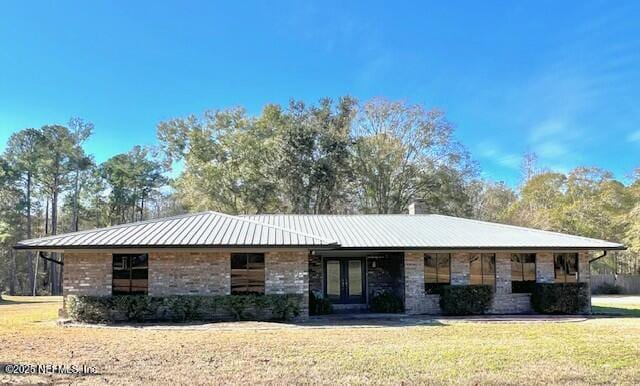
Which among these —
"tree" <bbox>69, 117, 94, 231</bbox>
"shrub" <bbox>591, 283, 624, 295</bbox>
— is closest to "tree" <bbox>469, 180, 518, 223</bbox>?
"shrub" <bbox>591, 283, 624, 295</bbox>

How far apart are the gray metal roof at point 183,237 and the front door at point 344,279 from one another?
8.88 ft

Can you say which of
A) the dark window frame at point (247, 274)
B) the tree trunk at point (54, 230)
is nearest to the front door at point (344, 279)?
the dark window frame at point (247, 274)

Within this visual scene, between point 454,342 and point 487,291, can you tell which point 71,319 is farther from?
point 487,291

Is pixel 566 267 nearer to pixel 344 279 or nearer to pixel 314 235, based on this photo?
pixel 344 279

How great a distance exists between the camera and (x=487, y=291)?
16203mm

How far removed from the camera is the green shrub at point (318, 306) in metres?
16.0

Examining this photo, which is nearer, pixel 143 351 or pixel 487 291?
pixel 143 351

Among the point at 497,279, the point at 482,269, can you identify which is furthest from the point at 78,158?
the point at 497,279

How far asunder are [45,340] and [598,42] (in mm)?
18342

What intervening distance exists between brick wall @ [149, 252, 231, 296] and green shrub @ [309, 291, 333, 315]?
2.90 m

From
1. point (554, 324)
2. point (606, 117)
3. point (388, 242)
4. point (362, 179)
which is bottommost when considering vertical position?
point (554, 324)

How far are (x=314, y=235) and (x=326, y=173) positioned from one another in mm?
A: 17999

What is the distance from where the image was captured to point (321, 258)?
17438 millimetres

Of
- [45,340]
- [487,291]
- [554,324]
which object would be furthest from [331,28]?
[45,340]
